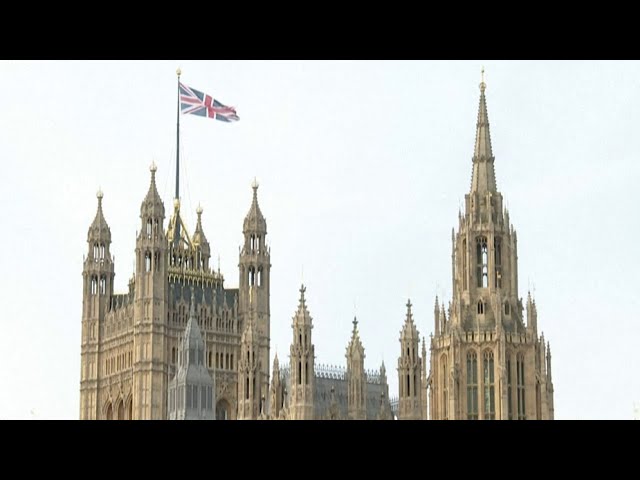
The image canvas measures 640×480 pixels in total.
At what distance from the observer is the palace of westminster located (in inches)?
3696

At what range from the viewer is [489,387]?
311 ft

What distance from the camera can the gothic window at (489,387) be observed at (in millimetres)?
94312

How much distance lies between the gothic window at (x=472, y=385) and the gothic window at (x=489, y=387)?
50cm

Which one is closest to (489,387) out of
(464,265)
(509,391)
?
(509,391)

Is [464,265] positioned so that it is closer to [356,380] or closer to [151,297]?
[356,380]

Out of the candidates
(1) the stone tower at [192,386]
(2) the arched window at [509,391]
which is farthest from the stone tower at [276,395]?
(1) the stone tower at [192,386]

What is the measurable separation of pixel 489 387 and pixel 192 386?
24.3 m

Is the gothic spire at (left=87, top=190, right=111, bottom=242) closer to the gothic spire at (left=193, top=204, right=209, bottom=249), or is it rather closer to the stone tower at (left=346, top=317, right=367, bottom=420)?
the gothic spire at (left=193, top=204, right=209, bottom=249)

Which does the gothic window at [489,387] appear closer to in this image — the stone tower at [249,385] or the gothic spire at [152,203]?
the stone tower at [249,385]

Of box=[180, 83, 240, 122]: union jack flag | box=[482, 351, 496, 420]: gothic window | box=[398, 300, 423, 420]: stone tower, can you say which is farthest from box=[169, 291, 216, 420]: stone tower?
box=[482, 351, 496, 420]: gothic window
